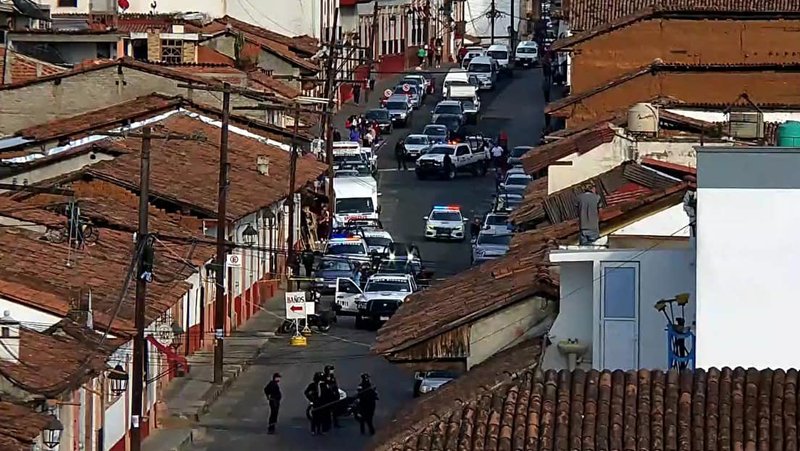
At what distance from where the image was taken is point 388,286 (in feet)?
154

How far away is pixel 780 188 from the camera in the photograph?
61.0 ft

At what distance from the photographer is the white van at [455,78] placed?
8781cm

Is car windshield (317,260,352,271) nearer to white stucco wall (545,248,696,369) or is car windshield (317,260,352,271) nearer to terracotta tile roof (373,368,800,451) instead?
white stucco wall (545,248,696,369)

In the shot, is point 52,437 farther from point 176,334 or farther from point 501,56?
point 501,56

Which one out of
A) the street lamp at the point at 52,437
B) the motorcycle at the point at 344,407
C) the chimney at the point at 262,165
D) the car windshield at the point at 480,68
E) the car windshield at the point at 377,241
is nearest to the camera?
the street lamp at the point at 52,437

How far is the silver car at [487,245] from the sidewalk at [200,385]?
5674 millimetres

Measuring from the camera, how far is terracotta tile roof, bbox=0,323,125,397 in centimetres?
2623

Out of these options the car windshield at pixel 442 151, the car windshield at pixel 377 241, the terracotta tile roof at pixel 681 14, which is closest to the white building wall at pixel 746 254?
the terracotta tile roof at pixel 681 14

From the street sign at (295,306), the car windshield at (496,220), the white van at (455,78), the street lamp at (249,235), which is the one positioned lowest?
the street sign at (295,306)

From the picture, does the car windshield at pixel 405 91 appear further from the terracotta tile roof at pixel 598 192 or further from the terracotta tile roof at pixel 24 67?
the terracotta tile roof at pixel 598 192

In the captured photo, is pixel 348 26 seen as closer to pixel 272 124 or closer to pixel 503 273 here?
pixel 272 124

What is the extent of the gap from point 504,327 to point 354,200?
37412 mm

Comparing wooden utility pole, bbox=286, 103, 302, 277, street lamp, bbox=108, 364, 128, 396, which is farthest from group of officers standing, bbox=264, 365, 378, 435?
wooden utility pole, bbox=286, 103, 302, 277

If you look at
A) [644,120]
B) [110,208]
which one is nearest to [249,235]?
[110,208]
